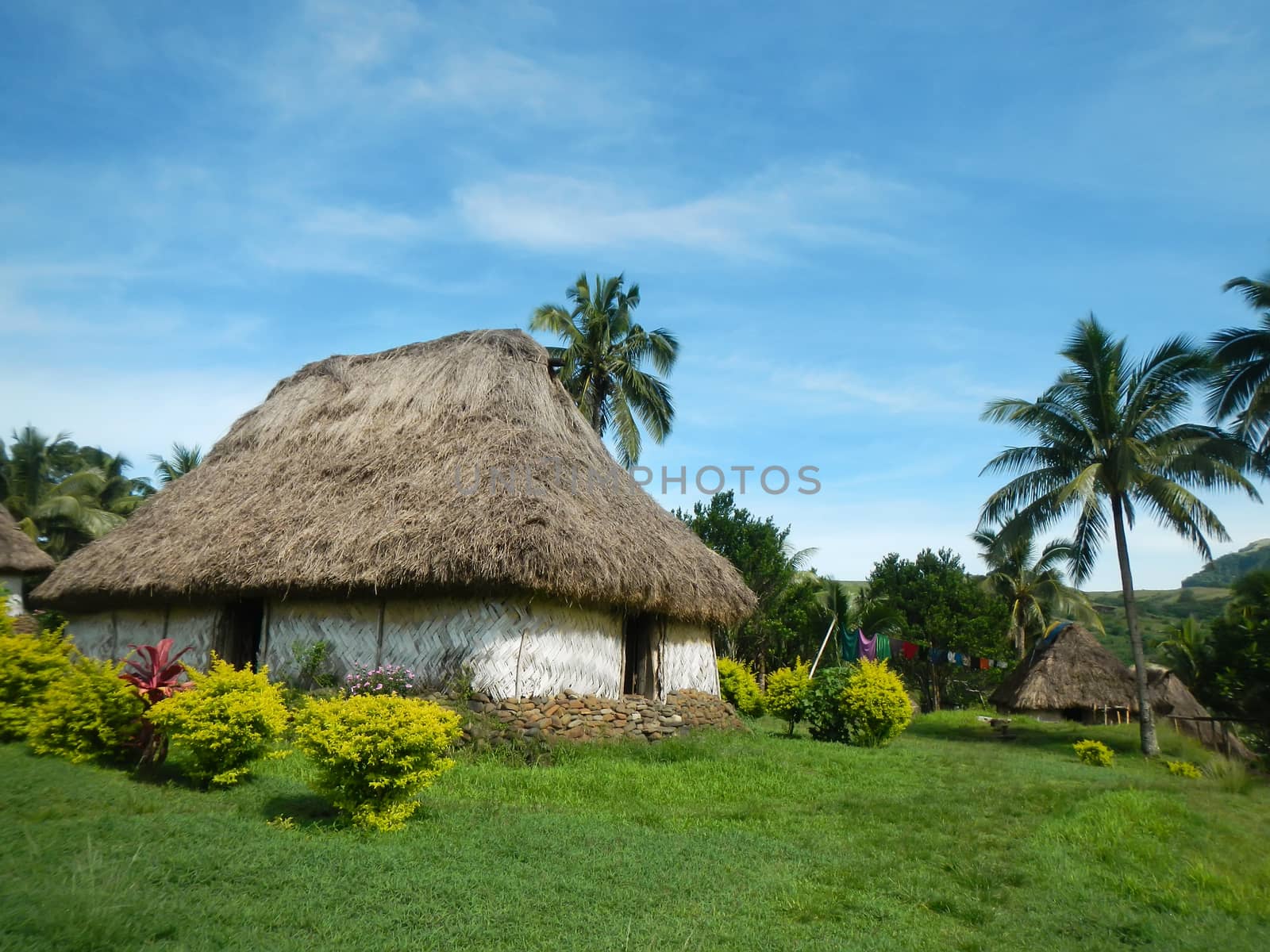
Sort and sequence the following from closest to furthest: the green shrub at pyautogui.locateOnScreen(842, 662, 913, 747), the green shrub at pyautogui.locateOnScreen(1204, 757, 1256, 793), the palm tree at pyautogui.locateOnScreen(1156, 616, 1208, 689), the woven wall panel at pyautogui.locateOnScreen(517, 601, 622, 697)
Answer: the woven wall panel at pyautogui.locateOnScreen(517, 601, 622, 697) < the green shrub at pyautogui.locateOnScreen(1204, 757, 1256, 793) < the green shrub at pyautogui.locateOnScreen(842, 662, 913, 747) < the palm tree at pyautogui.locateOnScreen(1156, 616, 1208, 689)

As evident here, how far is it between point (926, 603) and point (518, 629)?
1097 inches

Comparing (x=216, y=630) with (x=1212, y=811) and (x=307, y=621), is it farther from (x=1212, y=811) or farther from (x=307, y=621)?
(x=1212, y=811)

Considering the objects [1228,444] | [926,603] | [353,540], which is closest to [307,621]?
[353,540]

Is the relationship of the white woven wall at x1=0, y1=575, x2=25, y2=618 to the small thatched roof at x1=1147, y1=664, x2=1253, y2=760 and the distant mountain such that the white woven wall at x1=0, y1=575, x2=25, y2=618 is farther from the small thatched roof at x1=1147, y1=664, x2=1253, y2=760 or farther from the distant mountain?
the distant mountain

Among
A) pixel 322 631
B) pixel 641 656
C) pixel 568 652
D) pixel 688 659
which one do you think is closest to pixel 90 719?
pixel 322 631

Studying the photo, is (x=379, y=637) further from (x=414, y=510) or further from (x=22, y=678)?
(x=22, y=678)

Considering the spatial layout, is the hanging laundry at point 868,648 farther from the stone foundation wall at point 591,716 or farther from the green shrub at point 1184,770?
the stone foundation wall at point 591,716

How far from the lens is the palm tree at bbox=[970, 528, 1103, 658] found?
1332 inches

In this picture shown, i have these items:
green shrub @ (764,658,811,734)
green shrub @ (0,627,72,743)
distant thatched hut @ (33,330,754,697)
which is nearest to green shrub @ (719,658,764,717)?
green shrub @ (764,658,811,734)

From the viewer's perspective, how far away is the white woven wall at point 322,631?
38.4ft

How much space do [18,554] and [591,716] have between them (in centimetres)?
1717

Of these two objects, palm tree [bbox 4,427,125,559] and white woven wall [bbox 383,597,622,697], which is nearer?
white woven wall [bbox 383,597,622,697]

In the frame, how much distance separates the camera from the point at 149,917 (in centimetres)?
425

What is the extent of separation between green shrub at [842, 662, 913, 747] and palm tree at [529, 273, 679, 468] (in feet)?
31.6
